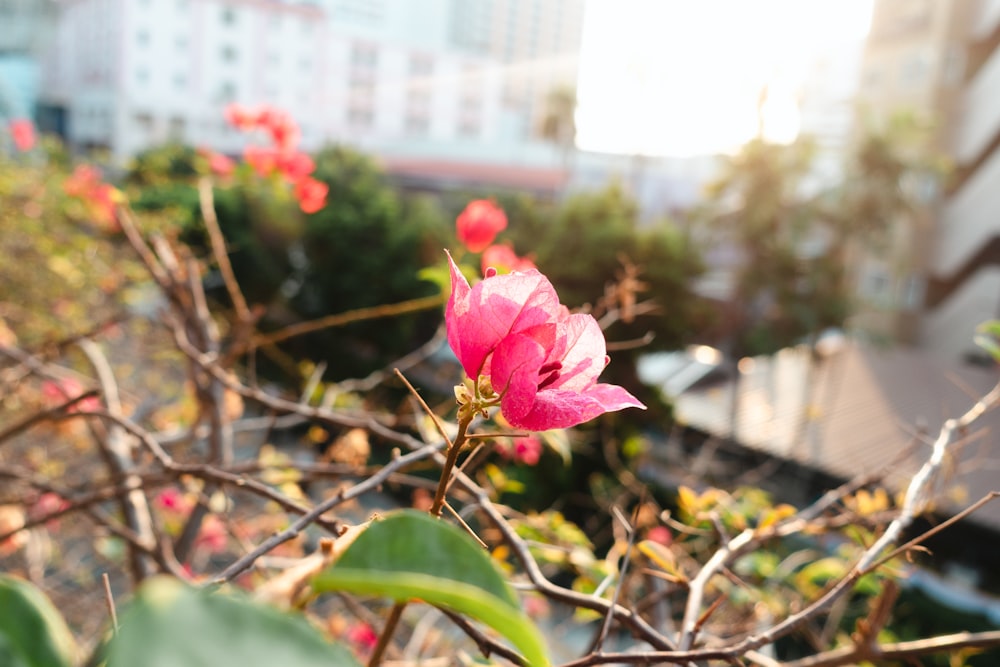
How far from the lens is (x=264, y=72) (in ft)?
45.8

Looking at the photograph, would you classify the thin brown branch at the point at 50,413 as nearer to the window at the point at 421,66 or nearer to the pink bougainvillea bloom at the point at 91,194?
the pink bougainvillea bloom at the point at 91,194

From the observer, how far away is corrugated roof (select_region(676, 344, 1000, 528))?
18.7 ft

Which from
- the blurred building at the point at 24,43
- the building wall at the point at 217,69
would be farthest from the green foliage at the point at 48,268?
the blurred building at the point at 24,43

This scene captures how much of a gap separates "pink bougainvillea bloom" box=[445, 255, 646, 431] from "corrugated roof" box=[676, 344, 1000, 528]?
486 centimetres

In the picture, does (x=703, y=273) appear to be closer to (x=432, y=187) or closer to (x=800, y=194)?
(x=800, y=194)

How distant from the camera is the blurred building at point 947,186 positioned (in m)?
8.43

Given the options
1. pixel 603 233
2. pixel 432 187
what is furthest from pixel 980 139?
pixel 432 187

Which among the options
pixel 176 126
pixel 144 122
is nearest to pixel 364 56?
pixel 176 126

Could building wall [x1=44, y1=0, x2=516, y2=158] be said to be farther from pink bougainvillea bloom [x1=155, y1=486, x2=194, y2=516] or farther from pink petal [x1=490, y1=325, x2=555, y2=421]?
pink petal [x1=490, y1=325, x2=555, y2=421]

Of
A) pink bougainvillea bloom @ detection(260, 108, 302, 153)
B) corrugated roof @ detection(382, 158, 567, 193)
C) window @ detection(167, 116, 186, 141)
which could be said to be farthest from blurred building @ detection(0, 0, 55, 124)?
pink bougainvillea bloom @ detection(260, 108, 302, 153)

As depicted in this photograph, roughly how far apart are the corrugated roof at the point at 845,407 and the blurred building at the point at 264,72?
7.04m

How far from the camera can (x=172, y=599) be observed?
118 mm

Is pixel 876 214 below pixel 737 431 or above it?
above

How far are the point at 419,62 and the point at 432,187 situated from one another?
8.21 meters
